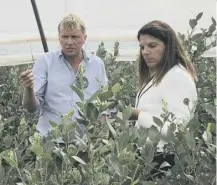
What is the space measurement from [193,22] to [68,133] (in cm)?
195

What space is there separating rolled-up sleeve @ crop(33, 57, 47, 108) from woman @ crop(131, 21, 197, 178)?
1.93 ft

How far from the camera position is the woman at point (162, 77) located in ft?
7.19

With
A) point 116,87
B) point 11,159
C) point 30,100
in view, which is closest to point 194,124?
point 116,87

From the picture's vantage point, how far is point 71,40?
2750 mm

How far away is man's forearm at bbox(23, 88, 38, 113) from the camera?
8.34 ft

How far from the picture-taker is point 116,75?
3.37m

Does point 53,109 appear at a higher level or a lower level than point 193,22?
lower

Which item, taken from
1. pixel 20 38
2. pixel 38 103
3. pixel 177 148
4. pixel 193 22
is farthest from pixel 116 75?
pixel 177 148

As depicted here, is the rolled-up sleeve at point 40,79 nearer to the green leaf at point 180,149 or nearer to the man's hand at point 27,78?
the man's hand at point 27,78

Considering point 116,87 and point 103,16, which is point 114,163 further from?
point 103,16

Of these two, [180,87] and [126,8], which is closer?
[180,87]

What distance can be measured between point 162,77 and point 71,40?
0.68 meters

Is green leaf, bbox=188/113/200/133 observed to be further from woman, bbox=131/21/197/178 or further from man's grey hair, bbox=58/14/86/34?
man's grey hair, bbox=58/14/86/34

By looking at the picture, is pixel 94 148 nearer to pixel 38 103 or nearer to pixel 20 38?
pixel 38 103
